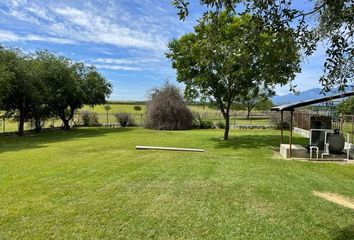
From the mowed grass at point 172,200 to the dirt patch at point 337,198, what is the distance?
224 millimetres

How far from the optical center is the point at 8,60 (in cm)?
2238

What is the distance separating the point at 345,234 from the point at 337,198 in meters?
2.12

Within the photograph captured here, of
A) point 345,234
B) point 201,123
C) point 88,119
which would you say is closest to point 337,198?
point 345,234

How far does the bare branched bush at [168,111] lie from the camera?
29984mm

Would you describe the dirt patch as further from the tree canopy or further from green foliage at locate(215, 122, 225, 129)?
green foliage at locate(215, 122, 225, 129)

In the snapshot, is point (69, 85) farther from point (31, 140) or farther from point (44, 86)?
point (31, 140)

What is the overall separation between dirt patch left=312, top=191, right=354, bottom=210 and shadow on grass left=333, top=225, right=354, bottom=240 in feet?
4.32

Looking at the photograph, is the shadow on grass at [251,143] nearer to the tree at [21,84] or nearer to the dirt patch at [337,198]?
the dirt patch at [337,198]

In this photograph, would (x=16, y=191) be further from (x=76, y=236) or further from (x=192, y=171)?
(x=192, y=171)

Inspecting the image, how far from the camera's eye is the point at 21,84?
22875 mm

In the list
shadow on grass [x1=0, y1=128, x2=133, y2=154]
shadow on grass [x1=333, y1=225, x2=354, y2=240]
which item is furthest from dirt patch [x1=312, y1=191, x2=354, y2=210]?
shadow on grass [x1=0, y1=128, x2=133, y2=154]

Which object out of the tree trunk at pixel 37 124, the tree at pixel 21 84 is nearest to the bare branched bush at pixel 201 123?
the tree trunk at pixel 37 124

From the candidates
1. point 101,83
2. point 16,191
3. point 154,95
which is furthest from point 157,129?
point 16,191

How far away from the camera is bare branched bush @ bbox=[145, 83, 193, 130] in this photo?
2998 cm
